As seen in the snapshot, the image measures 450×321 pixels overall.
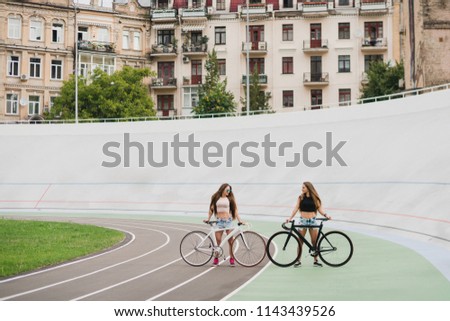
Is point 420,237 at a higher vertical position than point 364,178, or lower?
lower

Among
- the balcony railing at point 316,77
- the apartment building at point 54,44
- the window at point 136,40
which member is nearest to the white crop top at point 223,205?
the apartment building at point 54,44

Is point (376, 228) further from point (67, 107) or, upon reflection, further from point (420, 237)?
point (67, 107)

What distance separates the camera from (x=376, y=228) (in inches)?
901

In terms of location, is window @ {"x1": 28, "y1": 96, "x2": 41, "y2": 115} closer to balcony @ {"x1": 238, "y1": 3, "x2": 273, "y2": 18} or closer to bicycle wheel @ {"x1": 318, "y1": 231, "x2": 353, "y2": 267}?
balcony @ {"x1": 238, "y1": 3, "x2": 273, "y2": 18}

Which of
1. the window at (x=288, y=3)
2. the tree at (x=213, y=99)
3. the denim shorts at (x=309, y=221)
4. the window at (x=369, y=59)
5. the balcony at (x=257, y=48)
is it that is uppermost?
the window at (x=288, y=3)

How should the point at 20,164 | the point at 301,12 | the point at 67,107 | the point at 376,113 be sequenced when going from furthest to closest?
the point at 301,12
the point at 67,107
the point at 20,164
the point at 376,113

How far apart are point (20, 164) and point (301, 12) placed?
95.9 ft

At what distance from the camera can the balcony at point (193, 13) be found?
190ft

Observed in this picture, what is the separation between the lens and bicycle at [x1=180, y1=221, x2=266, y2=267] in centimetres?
1344

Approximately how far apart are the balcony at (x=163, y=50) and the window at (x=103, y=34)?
174 inches

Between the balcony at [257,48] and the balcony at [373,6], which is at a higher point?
the balcony at [373,6]

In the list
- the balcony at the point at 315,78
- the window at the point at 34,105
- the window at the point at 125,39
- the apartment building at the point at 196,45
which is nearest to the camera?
the window at the point at 34,105

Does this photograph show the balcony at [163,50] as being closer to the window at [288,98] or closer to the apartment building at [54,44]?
the apartment building at [54,44]

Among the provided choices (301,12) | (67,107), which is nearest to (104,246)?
(67,107)
